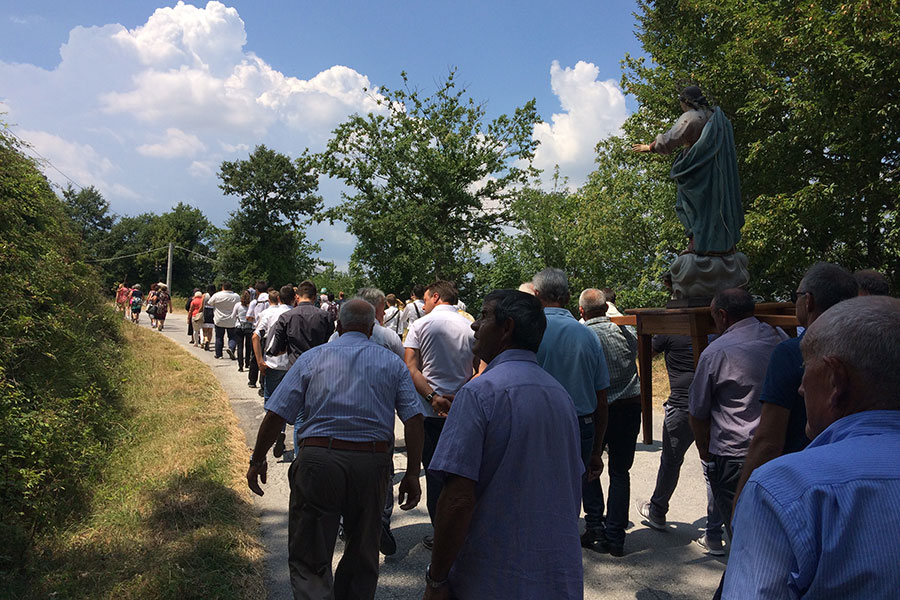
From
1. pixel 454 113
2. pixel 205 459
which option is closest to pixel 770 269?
pixel 205 459

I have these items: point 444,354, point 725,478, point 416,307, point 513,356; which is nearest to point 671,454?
point 725,478

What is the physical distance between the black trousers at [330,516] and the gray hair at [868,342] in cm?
257

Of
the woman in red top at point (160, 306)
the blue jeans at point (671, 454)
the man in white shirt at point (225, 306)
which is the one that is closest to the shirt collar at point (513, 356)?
the blue jeans at point (671, 454)

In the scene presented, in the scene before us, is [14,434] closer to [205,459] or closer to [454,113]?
[205,459]

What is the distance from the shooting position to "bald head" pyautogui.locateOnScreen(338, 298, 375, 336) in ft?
13.0

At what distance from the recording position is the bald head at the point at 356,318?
13.0 ft

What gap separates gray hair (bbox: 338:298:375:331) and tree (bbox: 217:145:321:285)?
142 ft

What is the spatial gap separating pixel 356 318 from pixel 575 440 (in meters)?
1.92

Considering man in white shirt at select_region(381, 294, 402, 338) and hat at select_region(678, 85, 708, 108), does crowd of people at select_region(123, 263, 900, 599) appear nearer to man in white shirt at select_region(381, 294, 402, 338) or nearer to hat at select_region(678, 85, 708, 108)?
hat at select_region(678, 85, 708, 108)

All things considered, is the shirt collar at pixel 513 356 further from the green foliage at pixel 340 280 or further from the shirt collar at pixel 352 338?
the green foliage at pixel 340 280

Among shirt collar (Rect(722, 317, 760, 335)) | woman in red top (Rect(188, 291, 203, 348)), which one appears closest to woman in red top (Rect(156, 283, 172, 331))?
woman in red top (Rect(188, 291, 203, 348))

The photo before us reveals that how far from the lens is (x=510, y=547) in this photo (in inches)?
85.0

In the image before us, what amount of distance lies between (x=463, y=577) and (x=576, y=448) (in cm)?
61

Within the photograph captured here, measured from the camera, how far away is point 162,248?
64.7 meters
